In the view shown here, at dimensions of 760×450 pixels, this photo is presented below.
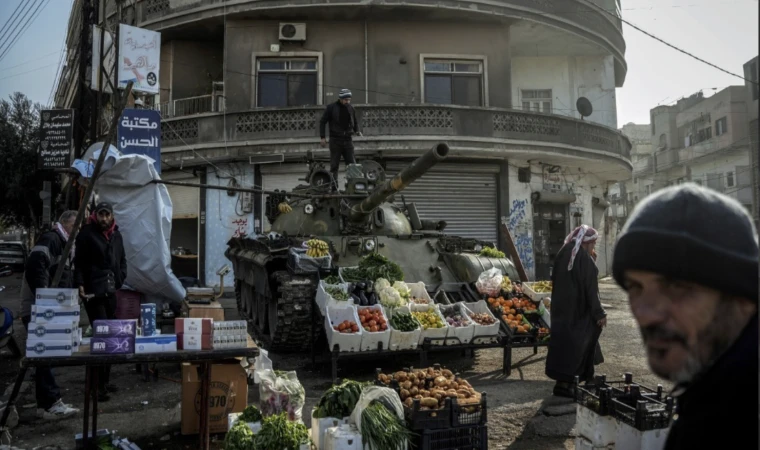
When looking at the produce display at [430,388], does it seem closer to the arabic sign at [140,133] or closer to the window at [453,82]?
the arabic sign at [140,133]

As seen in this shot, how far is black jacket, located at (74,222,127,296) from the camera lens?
6.33 meters

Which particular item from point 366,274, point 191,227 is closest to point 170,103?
point 191,227

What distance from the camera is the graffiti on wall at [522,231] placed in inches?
A: 718

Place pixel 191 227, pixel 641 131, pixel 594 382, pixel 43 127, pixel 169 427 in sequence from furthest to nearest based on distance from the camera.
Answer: pixel 641 131 → pixel 191 227 → pixel 43 127 → pixel 169 427 → pixel 594 382

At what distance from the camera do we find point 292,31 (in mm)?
17297

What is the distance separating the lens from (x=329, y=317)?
7059mm

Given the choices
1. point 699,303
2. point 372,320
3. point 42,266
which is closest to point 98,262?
point 42,266

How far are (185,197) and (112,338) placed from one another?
14.6 m

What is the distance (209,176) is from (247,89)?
9.38 ft

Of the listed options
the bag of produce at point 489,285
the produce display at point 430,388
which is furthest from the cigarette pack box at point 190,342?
the bag of produce at point 489,285

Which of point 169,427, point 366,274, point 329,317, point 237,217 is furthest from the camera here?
point 237,217

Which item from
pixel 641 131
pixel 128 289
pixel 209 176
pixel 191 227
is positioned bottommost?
pixel 128 289

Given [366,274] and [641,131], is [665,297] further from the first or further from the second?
[641,131]

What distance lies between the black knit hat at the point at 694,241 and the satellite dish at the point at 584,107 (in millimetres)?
20362
